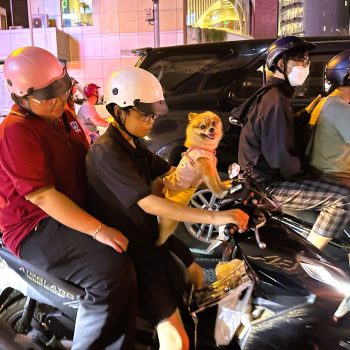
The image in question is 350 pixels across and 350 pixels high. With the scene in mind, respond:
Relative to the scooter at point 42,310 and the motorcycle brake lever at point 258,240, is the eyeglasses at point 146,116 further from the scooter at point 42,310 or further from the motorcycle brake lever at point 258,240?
the scooter at point 42,310

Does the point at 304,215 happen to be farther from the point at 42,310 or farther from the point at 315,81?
the point at 42,310

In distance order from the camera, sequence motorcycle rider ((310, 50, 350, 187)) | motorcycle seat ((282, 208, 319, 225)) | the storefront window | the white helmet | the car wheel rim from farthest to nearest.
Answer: the storefront window, the car wheel rim, motorcycle seat ((282, 208, 319, 225)), motorcycle rider ((310, 50, 350, 187)), the white helmet

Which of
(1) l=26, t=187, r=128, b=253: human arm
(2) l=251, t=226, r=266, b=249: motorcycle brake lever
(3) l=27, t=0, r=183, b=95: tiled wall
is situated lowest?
(2) l=251, t=226, r=266, b=249: motorcycle brake lever

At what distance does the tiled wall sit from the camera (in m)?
10.1

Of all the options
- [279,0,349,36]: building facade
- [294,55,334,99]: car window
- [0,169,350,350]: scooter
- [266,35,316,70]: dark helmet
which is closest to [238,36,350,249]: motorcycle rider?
[266,35,316,70]: dark helmet

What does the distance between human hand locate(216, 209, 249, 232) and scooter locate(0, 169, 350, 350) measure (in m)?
0.09

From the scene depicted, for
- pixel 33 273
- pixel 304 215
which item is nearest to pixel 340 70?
pixel 304 215

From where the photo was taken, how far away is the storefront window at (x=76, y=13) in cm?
1048

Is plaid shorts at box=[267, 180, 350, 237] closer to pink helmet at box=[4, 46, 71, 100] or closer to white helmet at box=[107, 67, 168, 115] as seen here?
white helmet at box=[107, 67, 168, 115]

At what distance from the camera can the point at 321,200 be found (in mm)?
3260

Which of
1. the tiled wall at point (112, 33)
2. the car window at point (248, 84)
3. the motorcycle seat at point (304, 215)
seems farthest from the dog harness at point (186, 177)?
the tiled wall at point (112, 33)

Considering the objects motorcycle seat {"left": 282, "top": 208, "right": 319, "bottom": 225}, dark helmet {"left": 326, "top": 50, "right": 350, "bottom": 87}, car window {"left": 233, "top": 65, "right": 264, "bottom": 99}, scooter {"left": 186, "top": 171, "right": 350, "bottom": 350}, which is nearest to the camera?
scooter {"left": 186, "top": 171, "right": 350, "bottom": 350}

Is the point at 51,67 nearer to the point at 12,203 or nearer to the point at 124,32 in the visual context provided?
the point at 12,203

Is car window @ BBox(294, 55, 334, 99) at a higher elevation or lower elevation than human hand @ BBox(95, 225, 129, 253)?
higher
